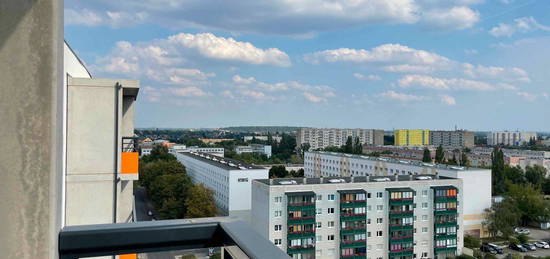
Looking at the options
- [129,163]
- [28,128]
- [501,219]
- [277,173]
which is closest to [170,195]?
[277,173]

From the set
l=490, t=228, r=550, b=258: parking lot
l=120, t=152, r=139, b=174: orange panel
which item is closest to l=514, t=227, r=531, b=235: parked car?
l=490, t=228, r=550, b=258: parking lot

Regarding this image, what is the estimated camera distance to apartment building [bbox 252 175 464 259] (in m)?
14.8

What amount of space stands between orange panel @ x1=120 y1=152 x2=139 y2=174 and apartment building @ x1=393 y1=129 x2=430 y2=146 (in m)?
82.7

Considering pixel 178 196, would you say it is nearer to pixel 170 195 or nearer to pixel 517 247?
pixel 170 195

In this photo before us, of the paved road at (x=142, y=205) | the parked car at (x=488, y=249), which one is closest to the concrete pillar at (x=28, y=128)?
the parked car at (x=488, y=249)

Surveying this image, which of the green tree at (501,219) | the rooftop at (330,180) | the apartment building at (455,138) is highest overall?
the apartment building at (455,138)

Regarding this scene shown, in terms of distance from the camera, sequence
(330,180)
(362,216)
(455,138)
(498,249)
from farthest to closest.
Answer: (455,138), (498,249), (330,180), (362,216)

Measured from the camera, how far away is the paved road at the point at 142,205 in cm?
2248

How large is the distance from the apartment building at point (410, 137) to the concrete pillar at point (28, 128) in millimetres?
85432

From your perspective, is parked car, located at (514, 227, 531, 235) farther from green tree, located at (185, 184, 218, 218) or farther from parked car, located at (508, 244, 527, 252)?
green tree, located at (185, 184, 218, 218)

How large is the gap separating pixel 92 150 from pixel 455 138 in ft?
270

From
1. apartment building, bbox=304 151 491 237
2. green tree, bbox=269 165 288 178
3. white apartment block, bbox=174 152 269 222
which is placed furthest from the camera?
green tree, bbox=269 165 288 178

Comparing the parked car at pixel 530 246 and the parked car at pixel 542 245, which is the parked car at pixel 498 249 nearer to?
the parked car at pixel 530 246

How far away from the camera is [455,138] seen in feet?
255
